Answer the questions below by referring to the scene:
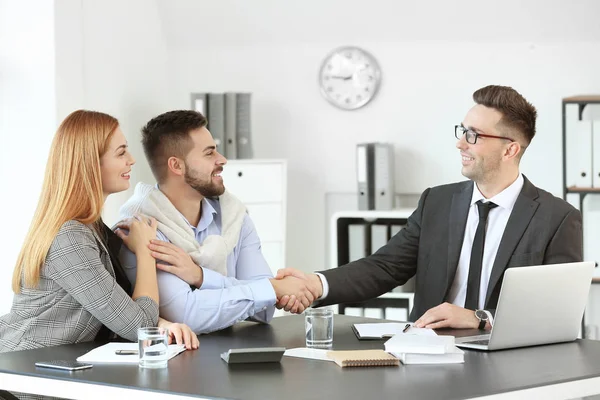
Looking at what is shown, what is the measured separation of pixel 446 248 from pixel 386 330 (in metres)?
0.58

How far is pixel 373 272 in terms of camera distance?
3137 millimetres

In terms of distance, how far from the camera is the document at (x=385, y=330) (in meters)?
2.46

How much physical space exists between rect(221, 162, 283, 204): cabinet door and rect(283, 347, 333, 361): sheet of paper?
8.50 ft

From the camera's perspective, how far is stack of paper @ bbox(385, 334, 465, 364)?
6.97ft

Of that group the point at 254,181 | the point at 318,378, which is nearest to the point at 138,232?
the point at 318,378

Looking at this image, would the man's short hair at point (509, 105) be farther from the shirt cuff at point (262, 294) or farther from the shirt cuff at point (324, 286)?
the shirt cuff at point (262, 294)

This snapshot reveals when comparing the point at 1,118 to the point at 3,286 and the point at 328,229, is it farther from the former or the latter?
the point at 328,229

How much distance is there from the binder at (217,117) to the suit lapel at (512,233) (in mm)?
2315

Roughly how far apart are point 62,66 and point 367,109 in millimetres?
1944

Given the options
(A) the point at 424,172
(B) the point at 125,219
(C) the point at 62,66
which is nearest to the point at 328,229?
(A) the point at 424,172

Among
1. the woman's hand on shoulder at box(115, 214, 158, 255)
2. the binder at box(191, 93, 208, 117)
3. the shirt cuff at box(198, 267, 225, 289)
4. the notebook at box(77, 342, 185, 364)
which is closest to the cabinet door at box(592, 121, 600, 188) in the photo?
the binder at box(191, 93, 208, 117)

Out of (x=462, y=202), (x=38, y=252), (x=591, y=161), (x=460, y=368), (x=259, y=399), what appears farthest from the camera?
(x=591, y=161)

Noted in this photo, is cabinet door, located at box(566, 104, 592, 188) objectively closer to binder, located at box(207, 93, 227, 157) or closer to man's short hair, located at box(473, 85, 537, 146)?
man's short hair, located at box(473, 85, 537, 146)

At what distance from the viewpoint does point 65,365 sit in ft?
6.84
